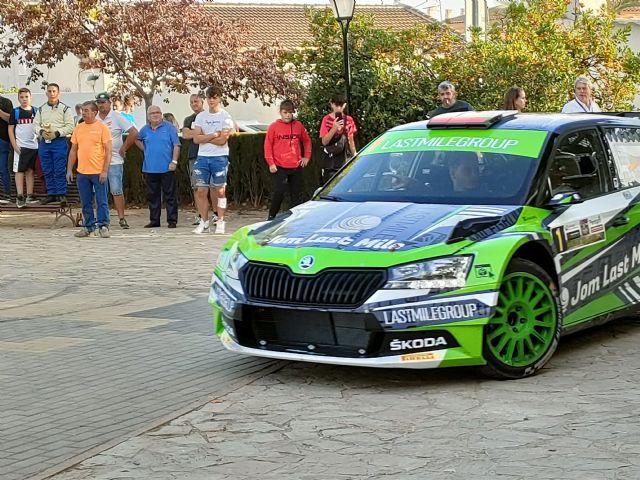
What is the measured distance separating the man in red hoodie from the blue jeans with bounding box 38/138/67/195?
3.88 meters

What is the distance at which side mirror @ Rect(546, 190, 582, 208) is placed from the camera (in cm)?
797

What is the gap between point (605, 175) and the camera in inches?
344

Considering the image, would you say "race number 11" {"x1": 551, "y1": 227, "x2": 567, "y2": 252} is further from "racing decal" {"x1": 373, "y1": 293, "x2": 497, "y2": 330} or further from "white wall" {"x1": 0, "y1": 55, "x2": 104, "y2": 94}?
"white wall" {"x1": 0, "y1": 55, "x2": 104, "y2": 94}

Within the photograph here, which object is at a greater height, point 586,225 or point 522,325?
point 586,225

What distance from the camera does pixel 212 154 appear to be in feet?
56.6

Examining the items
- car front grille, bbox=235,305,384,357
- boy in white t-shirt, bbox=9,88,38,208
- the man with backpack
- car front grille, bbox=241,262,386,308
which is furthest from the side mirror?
boy in white t-shirt, bbox=9,88,38,208

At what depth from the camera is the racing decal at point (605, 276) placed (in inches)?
315

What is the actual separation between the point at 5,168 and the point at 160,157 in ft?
14.0

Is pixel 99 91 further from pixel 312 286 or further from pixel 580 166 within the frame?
pixel 312 286

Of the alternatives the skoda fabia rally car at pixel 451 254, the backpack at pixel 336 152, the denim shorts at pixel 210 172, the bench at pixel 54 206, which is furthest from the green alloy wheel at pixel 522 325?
the bench at pixel 54 206

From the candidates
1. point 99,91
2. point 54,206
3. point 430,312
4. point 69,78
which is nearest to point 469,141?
point 430,312

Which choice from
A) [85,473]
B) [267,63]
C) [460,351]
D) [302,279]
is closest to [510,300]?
[460,351]

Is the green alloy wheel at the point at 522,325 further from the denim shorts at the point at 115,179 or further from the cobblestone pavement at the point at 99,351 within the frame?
the denim shorts at the point at 115,179

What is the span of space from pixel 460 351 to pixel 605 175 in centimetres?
225
